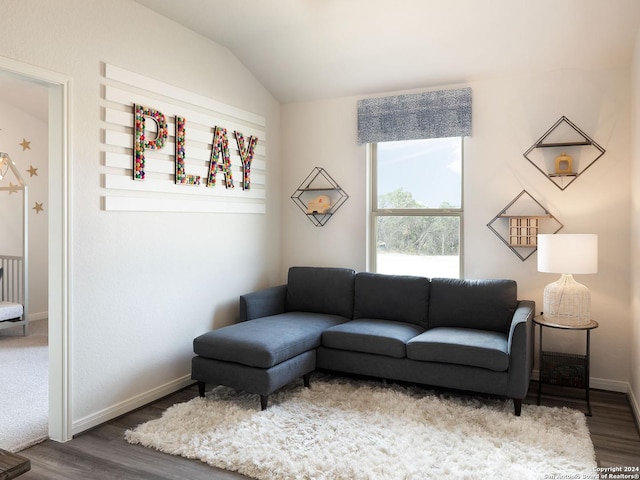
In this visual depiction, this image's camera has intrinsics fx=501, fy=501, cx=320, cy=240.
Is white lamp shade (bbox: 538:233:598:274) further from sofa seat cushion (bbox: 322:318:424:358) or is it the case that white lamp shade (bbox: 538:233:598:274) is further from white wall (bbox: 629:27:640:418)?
sofa seat cushion (bbox: 322:318:424:358)

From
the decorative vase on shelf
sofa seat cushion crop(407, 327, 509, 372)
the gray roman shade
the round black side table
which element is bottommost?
the round black side table

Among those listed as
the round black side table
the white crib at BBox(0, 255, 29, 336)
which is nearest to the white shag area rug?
the round black side table

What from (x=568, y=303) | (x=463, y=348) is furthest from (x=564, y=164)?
(x=463, y=348)

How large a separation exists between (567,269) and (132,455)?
114 inches

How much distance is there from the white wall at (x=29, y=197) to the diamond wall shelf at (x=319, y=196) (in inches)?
138

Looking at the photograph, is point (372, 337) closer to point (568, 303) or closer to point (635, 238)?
point (568, 303)

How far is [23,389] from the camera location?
372cm

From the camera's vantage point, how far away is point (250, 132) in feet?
14.8

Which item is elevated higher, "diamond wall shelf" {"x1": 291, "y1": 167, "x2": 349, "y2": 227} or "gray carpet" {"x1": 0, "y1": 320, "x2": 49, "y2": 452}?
"diamond wall shelf" {"x1": 291, "y1": 167, "x2": 349, "y2": 227}

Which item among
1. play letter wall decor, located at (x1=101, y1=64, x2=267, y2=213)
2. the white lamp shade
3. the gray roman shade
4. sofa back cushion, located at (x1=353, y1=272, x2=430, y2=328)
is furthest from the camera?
the gray roman shade

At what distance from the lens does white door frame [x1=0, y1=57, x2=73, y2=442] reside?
2.89 metres

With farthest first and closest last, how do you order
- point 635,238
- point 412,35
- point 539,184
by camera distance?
point 539,184 < point 412,35 < point 635,238

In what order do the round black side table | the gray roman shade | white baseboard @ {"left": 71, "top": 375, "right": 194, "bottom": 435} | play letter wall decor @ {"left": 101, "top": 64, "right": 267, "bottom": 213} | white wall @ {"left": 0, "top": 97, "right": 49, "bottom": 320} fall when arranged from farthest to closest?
white wall @ {"left": 0, "top": 97, "right": 49, "bottom": 320} < the gray roman shade < the round black side table < play letter wall decor @ {"left": 101, "top": 64, "right": 267, "bottom": 213} < white baseboard @ {"left": 71, "top": 375, "right": 194, "bottom": 435}

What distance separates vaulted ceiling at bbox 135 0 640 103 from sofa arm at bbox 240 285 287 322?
1.97 meters
